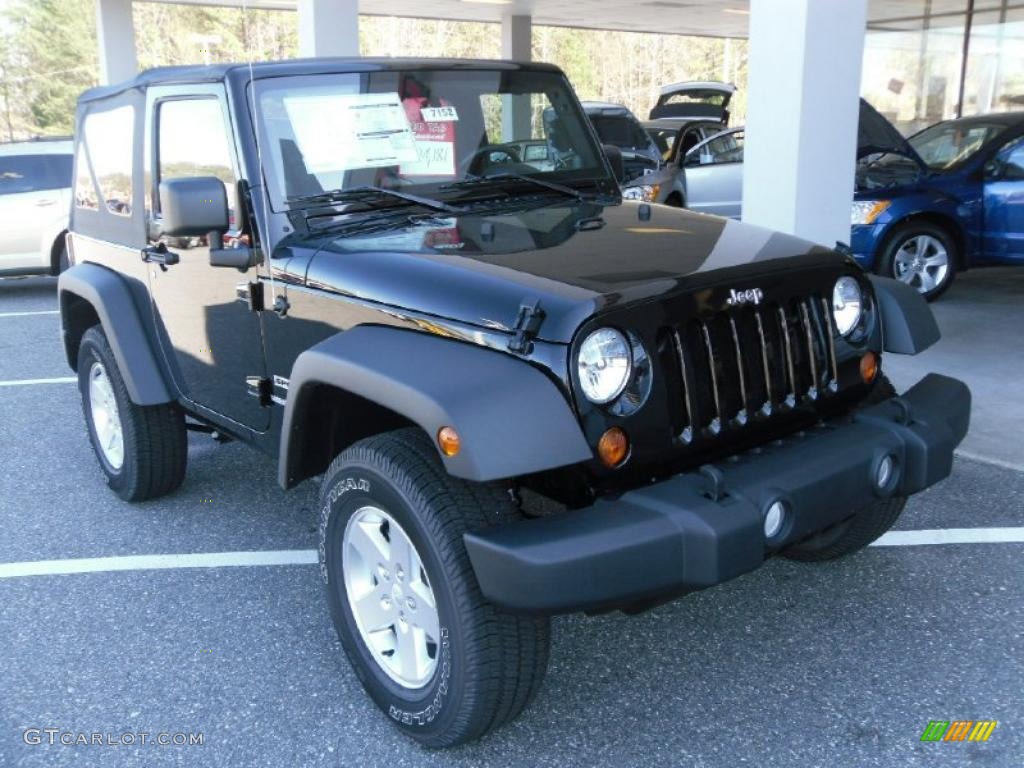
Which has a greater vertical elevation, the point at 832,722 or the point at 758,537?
the point at 758,537

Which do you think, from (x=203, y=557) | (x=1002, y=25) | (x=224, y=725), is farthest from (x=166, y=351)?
(x=1002, y=25)

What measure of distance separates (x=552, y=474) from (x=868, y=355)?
4.11 feet

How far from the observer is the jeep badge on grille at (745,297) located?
2895mm

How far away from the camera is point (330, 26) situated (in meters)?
10.6

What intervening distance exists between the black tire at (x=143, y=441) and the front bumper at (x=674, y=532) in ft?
8.41

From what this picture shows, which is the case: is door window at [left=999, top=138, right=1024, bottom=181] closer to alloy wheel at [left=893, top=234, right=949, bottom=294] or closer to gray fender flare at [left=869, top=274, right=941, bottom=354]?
alloy wheel at [left=893, top=234, right=949, bottom=294]

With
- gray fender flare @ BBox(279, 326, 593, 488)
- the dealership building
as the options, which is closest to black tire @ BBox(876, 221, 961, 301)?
the dealership building

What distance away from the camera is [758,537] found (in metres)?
2.53

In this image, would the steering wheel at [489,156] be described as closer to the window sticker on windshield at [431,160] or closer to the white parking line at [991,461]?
the window sticker on windshield at [431,160]

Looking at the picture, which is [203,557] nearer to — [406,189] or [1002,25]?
[406,189]

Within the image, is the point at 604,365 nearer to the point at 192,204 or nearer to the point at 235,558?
the point at 192,204

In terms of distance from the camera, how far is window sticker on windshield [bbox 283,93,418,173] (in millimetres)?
3549

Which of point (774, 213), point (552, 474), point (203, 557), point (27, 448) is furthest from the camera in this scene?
point (774, 213)

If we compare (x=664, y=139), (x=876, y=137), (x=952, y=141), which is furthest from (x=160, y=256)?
(x=664, y=139)
